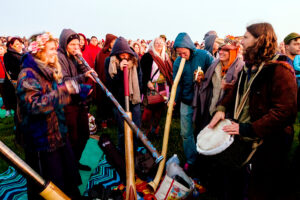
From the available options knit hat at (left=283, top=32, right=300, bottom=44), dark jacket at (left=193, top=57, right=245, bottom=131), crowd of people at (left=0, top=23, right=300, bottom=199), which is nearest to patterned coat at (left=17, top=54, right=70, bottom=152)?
crowd of people at (left=0, top=23, right=300, bottom=199)

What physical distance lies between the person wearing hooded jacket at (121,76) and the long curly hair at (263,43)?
6.62 ft

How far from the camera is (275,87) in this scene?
1.62 m

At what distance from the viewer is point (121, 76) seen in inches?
135

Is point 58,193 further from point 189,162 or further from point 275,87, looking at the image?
point 189,162

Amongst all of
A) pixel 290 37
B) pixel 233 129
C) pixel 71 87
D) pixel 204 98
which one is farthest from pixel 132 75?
pixel 290 37

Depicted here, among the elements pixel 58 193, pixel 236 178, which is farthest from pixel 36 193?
pixel 236 178

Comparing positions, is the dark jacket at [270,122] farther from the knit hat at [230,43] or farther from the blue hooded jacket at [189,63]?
the blue hooded jacket at [189,63]

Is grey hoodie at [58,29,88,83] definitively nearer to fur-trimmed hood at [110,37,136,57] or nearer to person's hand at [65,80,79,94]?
fur-trimmed hood at [110,37,136,57]

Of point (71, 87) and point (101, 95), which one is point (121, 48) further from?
point (101, 95)

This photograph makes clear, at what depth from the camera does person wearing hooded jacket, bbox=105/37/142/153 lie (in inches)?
132

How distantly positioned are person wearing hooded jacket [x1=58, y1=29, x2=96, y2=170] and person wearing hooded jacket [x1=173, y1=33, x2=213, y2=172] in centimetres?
154

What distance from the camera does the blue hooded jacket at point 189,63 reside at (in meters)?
3.22

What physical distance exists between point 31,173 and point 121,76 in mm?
2240

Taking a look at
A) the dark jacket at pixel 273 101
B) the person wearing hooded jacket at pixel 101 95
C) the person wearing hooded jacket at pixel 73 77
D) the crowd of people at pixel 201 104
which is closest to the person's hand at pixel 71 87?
the crowd of people at pixel 201 104
